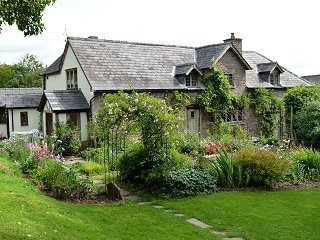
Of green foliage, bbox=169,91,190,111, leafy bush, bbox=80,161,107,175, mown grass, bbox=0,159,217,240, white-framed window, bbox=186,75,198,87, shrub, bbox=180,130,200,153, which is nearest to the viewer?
mown grass, bbox=0,159,217,240

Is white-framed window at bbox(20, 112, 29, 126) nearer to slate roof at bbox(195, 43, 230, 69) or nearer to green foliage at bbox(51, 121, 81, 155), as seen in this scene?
green foliage at bbox(51, 121, 81, 155)

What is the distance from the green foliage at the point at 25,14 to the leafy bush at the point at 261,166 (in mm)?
7968

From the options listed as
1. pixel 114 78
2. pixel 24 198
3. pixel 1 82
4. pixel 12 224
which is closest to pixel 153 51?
pixel 114 78

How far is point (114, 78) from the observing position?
80.3 ft

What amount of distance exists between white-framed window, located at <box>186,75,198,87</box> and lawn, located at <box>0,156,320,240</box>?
1637 centimetres

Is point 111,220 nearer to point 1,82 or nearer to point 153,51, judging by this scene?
point 153,51

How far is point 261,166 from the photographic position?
12750 mm

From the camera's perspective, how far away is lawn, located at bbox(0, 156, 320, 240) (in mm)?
7375

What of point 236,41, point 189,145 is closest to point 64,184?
point 189,145

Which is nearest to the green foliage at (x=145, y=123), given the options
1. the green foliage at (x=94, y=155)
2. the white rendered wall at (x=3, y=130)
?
the green foliage at (x=94, y=155)

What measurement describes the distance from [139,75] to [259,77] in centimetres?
1151

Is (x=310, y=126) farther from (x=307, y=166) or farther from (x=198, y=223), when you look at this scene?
(x=198, y=223)

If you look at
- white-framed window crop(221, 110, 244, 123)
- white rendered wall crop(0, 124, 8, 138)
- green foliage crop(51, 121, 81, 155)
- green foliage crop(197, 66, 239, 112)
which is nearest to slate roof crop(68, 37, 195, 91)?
green foliage crop(197, 66, 239, 112)

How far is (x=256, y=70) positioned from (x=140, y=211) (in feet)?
82.9
